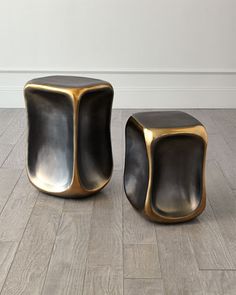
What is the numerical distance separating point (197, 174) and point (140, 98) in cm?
195

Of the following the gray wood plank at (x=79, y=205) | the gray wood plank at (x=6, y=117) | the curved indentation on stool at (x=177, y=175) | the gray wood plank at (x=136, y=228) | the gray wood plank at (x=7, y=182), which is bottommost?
the gray wood plank at (x=6, y=117)

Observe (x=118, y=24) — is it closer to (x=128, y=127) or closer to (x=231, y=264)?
(x=128, y=127)

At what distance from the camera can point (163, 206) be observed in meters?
1.91

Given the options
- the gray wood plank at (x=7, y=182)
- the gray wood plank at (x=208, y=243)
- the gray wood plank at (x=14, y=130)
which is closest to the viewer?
the gray wood plank at (x=208, y=243)

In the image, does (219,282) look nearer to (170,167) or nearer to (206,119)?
(170,167)

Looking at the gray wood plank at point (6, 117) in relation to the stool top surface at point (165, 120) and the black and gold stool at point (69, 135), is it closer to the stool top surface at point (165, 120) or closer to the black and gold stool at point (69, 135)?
the black and gold stool at point (69, 135)

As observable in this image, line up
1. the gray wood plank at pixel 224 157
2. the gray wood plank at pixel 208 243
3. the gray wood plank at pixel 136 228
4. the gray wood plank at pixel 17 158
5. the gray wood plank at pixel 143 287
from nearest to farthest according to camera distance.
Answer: the gray wood plank at pixel 143 287
the gray wood plank at pixel 208 243
the gray wood plank at pixel 136 228
the gray wood plank at pixel 224 157
the gray wood plank at pixel 17 158

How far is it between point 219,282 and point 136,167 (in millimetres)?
584

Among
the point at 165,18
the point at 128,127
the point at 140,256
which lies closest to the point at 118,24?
the point at 165,18

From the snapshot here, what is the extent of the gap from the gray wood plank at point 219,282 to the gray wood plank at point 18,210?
654 millimetres

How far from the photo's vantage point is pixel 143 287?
1.55m

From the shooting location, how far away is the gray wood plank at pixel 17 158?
2.57 meters

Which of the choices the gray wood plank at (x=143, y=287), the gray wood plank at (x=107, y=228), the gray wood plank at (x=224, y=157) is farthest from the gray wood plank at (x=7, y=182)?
the gray wood plank at (x=224, y=157)

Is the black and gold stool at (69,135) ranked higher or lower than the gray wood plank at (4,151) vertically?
higher
